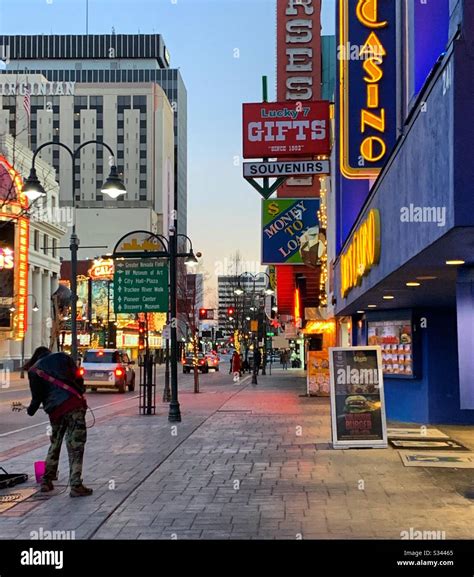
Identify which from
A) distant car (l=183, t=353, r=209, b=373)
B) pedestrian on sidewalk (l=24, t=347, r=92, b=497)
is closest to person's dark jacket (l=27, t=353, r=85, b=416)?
pedestrian on sidewalk (l=24, t=347, r=92, b=497)

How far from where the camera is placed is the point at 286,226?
31500 mm

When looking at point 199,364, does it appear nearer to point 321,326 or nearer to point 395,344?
point 321,326

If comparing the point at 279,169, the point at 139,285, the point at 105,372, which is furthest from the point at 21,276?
the point at 139,285

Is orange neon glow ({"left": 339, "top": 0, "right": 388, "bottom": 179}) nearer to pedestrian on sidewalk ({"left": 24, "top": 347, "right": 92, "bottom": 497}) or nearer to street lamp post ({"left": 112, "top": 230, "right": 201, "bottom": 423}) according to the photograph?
street lamp post ({"left": 112, "top": 230, "right": 201, "bottom": 423})

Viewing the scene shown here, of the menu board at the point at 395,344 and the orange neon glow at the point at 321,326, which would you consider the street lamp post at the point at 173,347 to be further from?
the orange neon glow at the point at 321,326

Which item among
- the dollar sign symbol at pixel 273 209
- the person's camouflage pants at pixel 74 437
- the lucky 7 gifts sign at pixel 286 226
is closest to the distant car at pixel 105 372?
the lucky 7 gifts sign at pixel 286 226

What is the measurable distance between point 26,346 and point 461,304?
66.3m

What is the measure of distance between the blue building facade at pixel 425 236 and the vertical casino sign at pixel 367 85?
1.21m

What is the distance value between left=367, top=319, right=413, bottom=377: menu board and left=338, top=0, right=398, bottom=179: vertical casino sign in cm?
396

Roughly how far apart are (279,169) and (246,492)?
15448 millimetres

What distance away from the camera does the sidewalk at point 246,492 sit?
750cm
